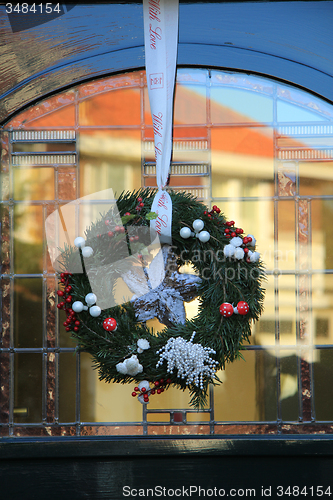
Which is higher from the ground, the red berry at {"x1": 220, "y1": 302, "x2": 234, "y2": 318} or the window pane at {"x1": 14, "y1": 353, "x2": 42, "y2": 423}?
the red berry at {"x1": 220, "y1": 302, "x2": 234, "y2": 318}

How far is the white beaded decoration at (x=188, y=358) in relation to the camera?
5.58 ft

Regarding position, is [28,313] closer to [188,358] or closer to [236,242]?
[188,358]

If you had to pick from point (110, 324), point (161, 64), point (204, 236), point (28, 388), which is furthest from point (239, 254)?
point (28, 388)

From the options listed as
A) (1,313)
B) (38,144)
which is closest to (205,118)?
(38,144)

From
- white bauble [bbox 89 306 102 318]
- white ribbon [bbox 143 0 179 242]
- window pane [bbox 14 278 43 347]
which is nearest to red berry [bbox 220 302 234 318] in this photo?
white ribbon [bbox 143 0 179 242]

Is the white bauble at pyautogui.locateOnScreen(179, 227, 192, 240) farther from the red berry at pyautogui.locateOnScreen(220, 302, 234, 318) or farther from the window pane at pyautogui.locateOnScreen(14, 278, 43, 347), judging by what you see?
the window pane at pyautogui.locateOnScreen(14, 278, 43, 347)

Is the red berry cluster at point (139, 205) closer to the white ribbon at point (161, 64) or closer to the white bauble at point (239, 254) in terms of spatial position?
the white ribbon at point (161, 64)

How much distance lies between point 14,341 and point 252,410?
1293 millimetres

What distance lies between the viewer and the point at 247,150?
87.4 inches

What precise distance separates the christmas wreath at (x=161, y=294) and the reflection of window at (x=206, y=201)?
0.37 metres

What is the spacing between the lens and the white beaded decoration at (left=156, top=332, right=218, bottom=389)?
170cm

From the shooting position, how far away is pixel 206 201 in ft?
7.25

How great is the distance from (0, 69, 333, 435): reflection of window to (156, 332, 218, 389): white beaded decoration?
1.50 ft

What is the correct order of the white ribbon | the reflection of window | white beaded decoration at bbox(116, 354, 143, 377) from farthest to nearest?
the reflection of window
the white ribbon
white beaded decoration at bbox(116, 354, 143, 377)
